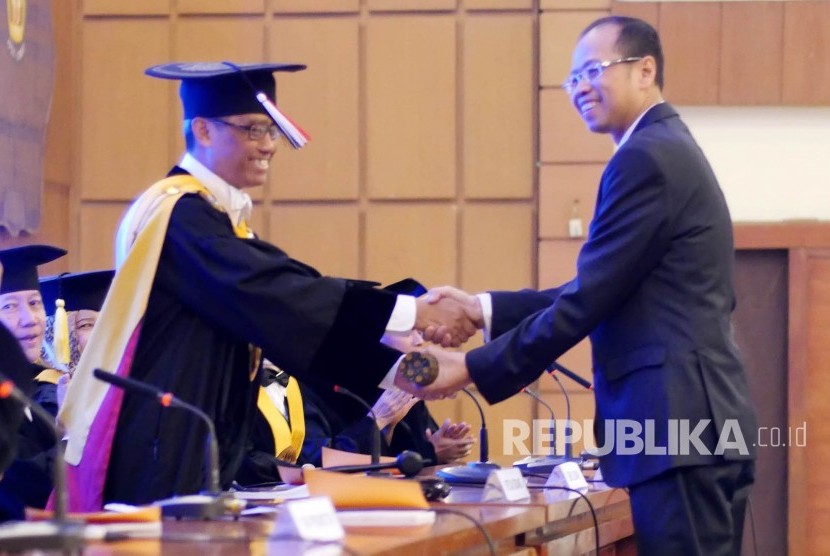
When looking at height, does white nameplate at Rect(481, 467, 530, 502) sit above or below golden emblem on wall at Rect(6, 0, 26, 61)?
below

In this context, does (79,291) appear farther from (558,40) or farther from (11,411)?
(558,40)

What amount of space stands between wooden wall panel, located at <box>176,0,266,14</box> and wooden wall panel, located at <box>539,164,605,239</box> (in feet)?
6.68

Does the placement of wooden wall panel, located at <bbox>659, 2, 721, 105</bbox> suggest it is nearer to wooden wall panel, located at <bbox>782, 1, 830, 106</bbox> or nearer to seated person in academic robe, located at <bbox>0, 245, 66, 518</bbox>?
wooden wall panel, located at <bbox>782, 1, 830, 106</bbox>

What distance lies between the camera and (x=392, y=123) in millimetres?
8055

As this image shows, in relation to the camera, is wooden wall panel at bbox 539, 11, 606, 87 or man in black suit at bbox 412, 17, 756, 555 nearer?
man in black suit at bbox 412, 17, 756, 555

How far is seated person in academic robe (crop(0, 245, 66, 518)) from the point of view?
167 inches

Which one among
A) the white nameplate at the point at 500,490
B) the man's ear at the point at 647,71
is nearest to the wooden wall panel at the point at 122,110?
the man's ear at the point at 647,71

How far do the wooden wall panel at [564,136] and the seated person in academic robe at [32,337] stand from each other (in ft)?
12.0

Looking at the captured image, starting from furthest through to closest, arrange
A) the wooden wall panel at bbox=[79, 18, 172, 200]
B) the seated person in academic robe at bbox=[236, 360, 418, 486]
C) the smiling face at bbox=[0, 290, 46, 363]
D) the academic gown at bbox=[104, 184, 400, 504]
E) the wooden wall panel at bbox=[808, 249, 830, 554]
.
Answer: the wooden wall panel at bbox=[79, 18, 172, 200], the wooden wall panel at bbox=[808, 249, 830, 554], the seated person in academic robe at bbox=[236, 360, 418, 486], the smiling face at bbox=[0, 290, 46, 363], the academic gown at bbox=[104, 184, 400, 504]

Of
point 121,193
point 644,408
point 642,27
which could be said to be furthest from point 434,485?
point 121,193

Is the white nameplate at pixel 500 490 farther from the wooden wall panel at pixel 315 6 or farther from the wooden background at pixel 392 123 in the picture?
the wooden wall panel at pixel 315 6

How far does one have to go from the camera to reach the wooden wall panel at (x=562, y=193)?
7.83 m

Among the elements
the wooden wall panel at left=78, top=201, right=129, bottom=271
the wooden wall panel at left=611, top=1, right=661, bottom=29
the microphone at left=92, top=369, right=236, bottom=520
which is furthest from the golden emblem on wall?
the microphone at left=92, top=369, right=236, bottom=520

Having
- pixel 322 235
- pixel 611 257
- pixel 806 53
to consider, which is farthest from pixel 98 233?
pixel 611 257
